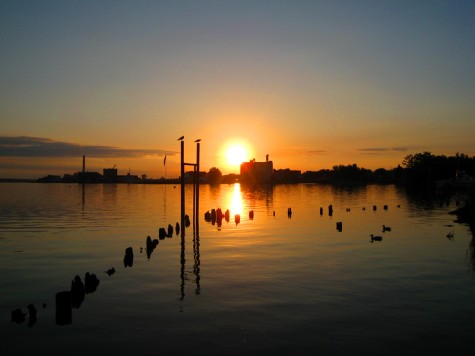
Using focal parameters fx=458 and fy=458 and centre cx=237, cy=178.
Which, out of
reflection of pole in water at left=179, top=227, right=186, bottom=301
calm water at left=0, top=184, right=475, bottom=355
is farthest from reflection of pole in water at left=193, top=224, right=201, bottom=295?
reflection of pole in water at left=179, top=227, right=186, bottom=301

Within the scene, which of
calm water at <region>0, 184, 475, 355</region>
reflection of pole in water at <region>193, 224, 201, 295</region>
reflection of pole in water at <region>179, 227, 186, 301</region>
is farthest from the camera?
reflection of pole in water at <region>193, 224, 201, 295</region>

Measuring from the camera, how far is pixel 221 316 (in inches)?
685

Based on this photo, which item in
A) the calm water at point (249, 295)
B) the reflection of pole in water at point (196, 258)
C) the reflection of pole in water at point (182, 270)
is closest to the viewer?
the calm water at point (249, 295)

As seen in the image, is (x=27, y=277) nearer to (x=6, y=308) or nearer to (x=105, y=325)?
(x=6, y=308)

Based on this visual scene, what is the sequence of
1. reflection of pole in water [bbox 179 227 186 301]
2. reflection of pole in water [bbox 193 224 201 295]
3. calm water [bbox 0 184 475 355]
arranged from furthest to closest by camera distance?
reflection of pole in water [bbox 193 224 201 295] → reflection of pole in water [bbox 179 227 186 301] → calm water [bbox 0 184 475 355]

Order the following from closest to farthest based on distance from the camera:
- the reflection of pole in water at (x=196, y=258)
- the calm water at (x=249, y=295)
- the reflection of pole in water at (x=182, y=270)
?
the calm water at (x=249, y=295), the reflection of pole in water at (x=182, y=270), the reflection of pole in water at (x=196, y=258)

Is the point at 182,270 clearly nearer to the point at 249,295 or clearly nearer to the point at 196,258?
the point at 196,258

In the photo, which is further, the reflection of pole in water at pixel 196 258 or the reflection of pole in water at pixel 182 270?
the reflection of pole in water at pixel 196 258

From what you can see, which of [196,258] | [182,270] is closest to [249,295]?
[182,270]

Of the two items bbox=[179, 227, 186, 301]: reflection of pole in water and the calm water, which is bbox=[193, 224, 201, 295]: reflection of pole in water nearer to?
the calm water

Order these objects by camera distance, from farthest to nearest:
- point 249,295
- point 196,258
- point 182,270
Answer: point 196,258 < point 182,270 < point 249,295

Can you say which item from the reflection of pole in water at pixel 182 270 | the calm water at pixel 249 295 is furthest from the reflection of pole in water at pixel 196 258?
the reflection of pole in water at pixel 182 270

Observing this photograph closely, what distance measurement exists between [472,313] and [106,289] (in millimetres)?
15873

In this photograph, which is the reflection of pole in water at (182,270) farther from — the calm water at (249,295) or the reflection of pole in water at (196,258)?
the reflection of pole in water at (196,258)
